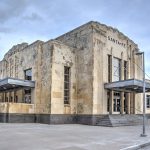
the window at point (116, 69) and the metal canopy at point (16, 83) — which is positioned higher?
the window at point (116, 69)

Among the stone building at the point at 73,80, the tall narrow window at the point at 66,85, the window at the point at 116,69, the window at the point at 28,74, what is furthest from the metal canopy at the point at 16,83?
the window at the point at 116,69

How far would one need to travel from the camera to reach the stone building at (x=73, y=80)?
3064 centimetres

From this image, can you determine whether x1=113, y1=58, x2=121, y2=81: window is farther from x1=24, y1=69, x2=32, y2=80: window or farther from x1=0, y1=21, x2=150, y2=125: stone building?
x1=24, y1=69, x2=32, y2=80: window

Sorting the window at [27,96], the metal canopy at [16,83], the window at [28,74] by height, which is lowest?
the window at [27,96]

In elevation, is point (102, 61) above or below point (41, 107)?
above

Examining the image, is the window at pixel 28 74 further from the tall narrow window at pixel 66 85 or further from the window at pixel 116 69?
the window at pixel 116 69

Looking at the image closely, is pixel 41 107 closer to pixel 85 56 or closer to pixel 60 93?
pixel 60 93

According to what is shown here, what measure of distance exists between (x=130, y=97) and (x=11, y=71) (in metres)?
16.5

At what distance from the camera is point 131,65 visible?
124 feet

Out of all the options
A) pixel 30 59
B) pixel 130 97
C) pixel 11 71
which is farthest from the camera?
pixel 11 71

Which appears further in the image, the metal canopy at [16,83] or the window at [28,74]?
the window at [28,74]

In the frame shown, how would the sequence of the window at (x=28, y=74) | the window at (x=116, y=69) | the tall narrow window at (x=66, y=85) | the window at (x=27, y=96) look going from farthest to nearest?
the window at (x=116, y=69) → the window at (x=28, y=74) → the window at (x=27, y=96) → the tall narrow window at (x=66, y=85)

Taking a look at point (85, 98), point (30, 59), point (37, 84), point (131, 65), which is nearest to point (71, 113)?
point (85, 98)

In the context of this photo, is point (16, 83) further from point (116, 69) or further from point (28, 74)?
point (116, 69)
